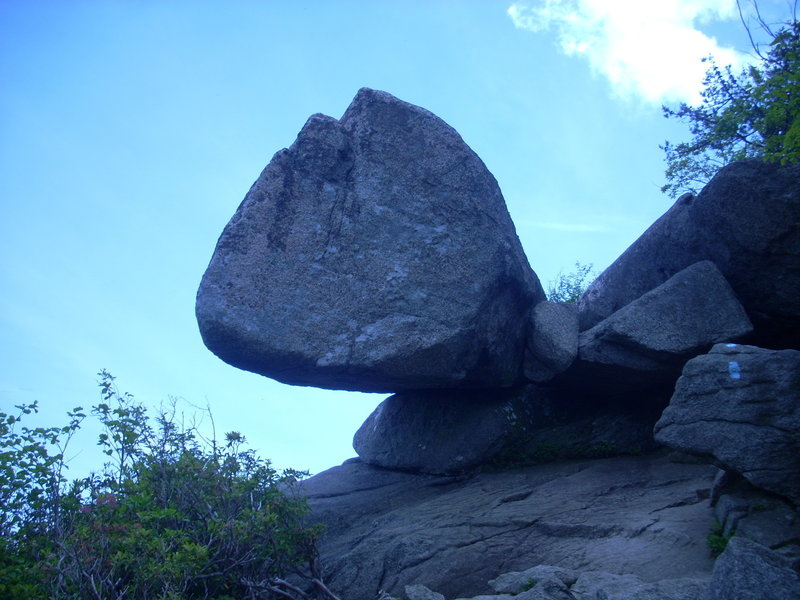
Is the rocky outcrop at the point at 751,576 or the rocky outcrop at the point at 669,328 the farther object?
the rocky outcrop at the point at 669,328

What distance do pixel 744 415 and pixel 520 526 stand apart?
9.05ft

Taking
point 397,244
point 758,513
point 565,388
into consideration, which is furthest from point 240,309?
point 758,513

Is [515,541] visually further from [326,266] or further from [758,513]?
[326,266]

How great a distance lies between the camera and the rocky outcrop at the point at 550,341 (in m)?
10.5

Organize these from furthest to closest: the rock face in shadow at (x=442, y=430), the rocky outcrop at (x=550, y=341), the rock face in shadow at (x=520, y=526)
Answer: the rock face in shadow at (x=442, y=430) < the rocky outcrop at (x=550, y=341) < the rock face in shadow at (x=520, y=526)

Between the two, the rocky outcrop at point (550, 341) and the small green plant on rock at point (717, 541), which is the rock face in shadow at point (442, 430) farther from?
the small green plant on rock at point (717, 541)

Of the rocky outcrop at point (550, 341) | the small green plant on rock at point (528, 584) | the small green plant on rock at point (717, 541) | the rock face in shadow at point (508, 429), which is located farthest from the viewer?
the rock face in shadow at point (508, 429)

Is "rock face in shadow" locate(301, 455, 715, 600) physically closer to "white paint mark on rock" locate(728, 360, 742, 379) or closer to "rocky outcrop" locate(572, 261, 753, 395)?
"rocky outcrop" locate(572, 261, 753, 395)

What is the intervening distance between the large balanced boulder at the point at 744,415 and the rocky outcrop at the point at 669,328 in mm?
1481

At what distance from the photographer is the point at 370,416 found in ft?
43.4

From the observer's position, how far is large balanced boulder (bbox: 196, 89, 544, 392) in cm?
962

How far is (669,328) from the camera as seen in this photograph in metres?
9.79

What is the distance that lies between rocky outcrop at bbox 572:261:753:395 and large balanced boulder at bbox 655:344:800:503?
148cm

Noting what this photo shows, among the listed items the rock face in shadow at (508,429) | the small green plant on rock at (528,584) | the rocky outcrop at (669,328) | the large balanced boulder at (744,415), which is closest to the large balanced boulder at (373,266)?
the rock face in shadow at (508,429)
